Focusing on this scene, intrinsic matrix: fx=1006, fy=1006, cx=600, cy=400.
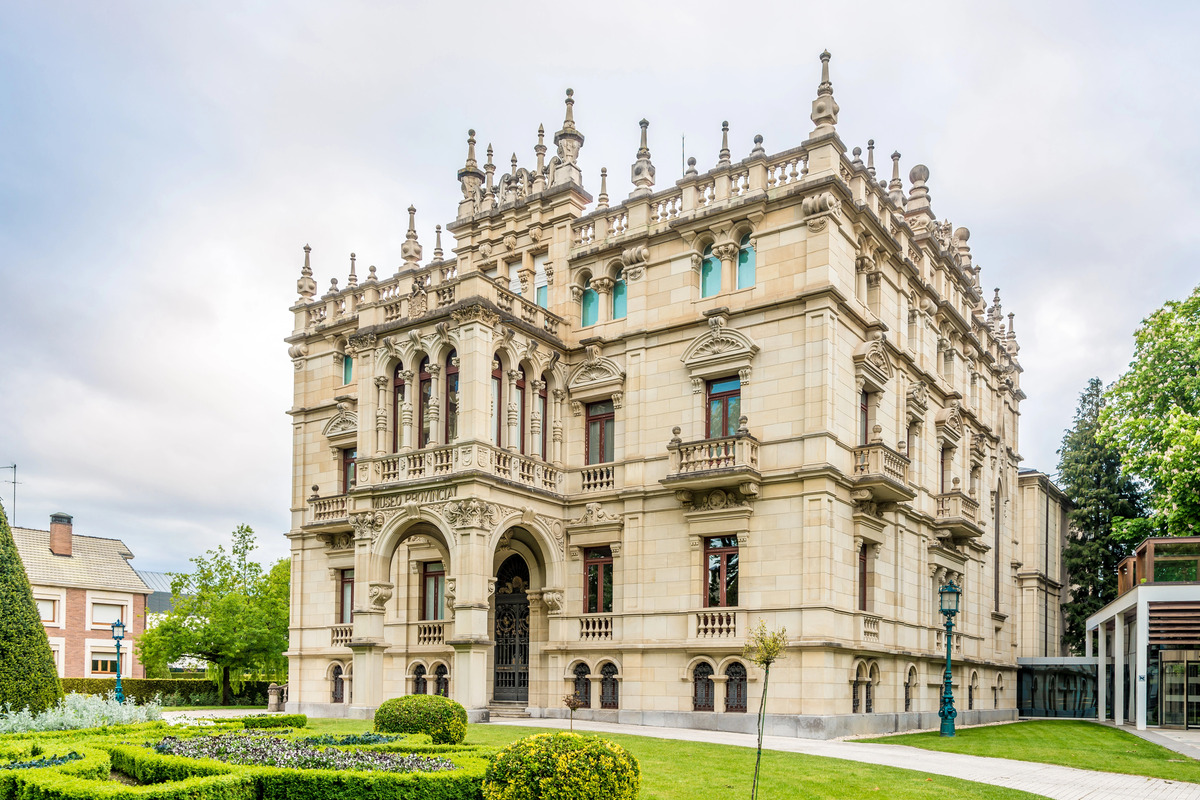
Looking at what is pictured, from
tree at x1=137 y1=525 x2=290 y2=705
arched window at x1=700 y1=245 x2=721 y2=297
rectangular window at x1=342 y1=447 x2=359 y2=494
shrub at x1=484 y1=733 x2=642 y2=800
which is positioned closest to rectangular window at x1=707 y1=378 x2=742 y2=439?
arched window at x1=700 y1=245 x2=721 y2=297

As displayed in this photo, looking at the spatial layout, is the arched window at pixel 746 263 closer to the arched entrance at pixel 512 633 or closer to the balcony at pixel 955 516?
the arched entrance at pixel 512 633

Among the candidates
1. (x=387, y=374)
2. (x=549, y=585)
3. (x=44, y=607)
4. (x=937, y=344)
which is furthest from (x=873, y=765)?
(x=44, y=607)

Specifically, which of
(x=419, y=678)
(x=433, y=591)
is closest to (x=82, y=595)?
(x=433, y=591)

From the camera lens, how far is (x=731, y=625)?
87.7 feet

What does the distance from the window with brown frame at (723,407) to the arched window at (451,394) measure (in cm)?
736

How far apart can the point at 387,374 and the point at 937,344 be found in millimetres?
19551

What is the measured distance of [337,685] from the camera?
116 ft

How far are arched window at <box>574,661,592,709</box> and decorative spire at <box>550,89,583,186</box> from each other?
→ 50.6ft

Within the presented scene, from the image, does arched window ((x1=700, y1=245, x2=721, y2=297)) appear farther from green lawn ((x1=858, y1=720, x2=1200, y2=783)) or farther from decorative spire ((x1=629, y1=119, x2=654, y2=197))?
green lawn ((x1=858, y1=720, x2=1200, y2=783))

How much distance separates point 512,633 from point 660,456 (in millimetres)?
7724

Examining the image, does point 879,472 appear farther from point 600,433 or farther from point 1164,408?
point 1164,408

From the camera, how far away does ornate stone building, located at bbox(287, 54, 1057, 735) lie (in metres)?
26.8

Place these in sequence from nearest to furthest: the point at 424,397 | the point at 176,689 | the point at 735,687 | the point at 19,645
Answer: the point at 19,645 < the point at 735,687 < the point at 424,397 < the point at 176,689

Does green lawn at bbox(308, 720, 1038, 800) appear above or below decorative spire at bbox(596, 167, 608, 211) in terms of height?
below
